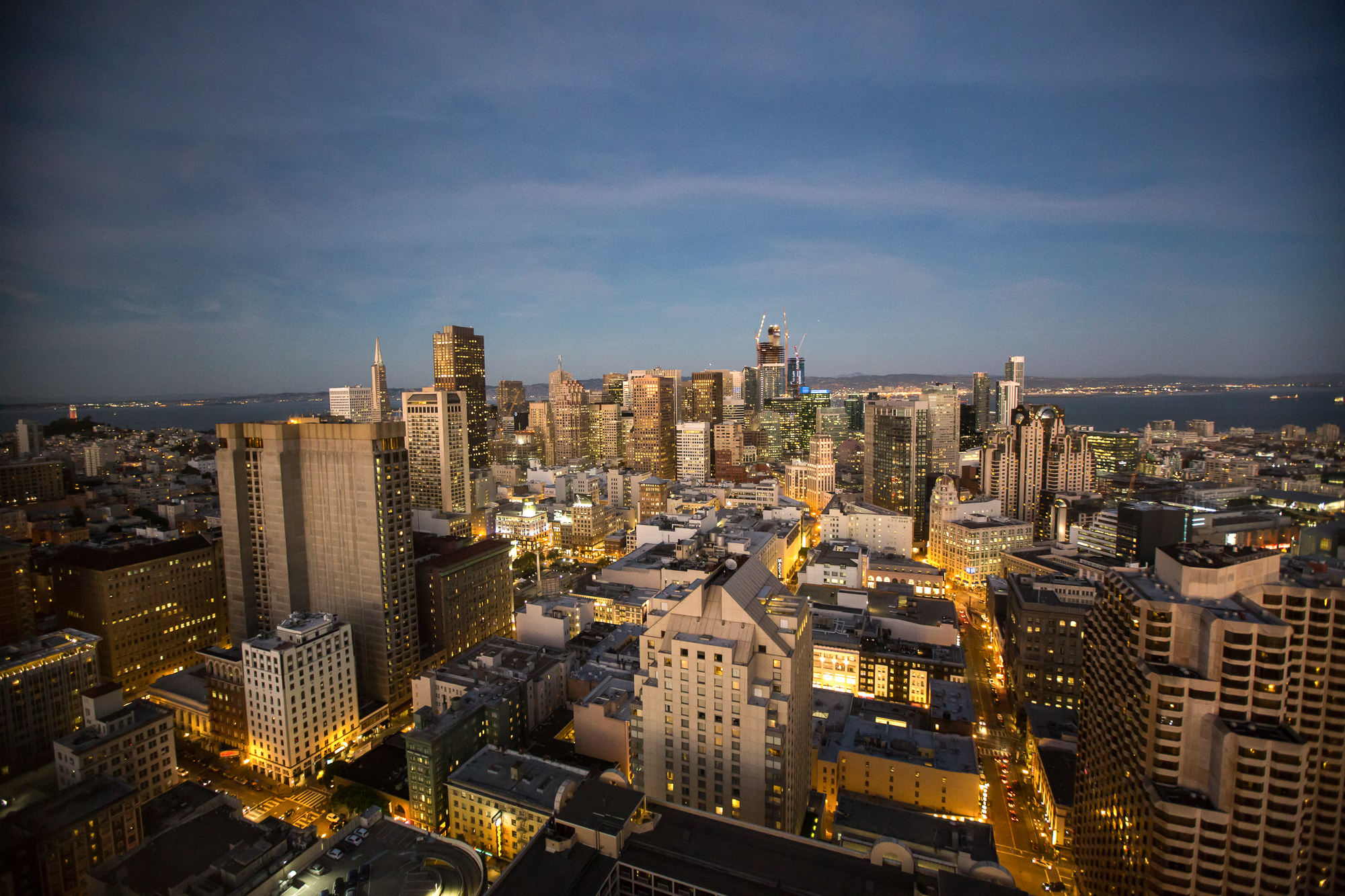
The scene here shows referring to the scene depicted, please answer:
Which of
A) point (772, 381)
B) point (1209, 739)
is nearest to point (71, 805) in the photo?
point (1209, 739)

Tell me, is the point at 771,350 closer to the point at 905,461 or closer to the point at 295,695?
the point at 905,461

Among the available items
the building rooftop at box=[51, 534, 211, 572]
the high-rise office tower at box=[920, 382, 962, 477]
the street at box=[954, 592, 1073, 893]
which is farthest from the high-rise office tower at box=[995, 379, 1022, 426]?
the building rooftop at box=[51, 534, 211, 572]

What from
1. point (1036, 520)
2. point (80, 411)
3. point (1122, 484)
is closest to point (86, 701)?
point (80, 411)

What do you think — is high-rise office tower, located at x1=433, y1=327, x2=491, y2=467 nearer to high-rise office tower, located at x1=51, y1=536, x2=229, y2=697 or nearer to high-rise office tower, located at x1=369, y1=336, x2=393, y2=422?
high-rise office tower, located at x1=369, y1=336, x2=393, y2=422

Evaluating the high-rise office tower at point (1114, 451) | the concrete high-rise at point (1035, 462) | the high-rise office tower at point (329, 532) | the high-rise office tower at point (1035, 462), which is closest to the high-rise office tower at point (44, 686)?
the high-rise office tower at point (329, 532)

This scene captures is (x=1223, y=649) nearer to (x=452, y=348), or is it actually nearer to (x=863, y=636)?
(x=863, y=636)
